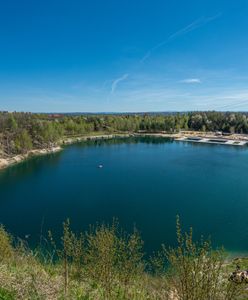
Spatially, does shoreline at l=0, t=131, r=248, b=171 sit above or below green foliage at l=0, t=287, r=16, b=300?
below

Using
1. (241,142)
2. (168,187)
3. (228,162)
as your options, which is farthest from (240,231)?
(241,142)

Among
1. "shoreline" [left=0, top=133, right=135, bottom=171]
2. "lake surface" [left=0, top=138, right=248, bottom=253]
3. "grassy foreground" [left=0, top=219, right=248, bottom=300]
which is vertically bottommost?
"lake surface" [left=0, top=138, right=248, bottom=253]

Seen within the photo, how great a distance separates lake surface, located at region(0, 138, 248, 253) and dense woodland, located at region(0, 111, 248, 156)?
11.2 meters

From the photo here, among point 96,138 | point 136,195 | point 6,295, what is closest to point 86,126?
point 96,138

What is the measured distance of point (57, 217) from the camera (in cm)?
3016

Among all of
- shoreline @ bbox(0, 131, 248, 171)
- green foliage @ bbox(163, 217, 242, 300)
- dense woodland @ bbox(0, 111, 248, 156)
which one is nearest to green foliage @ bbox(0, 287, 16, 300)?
green foliage @ bbox(163, 217, 242, 300)

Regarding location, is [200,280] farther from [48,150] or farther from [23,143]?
[48,150]

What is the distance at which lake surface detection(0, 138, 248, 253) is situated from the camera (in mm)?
27188

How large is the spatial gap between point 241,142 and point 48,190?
6743cm

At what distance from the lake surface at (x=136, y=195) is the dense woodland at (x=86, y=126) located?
36.7 feet

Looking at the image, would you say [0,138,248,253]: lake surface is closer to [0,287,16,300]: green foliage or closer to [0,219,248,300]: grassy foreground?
[0,219,248,300]: grassy foreground

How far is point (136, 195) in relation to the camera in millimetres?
37312

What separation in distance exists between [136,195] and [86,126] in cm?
7479

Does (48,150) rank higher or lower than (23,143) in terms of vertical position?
lower
